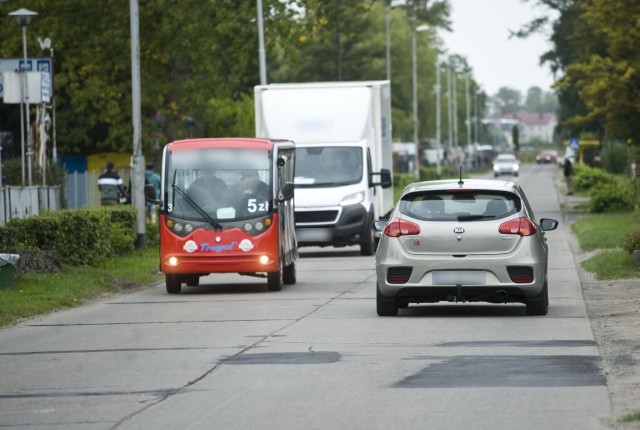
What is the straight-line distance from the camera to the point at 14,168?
39.5m

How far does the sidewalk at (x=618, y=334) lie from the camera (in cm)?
1112

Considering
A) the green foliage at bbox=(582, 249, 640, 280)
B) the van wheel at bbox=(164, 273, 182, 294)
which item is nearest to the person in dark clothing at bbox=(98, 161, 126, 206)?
the green foliage at bbox=(582, 249, 640, 280)

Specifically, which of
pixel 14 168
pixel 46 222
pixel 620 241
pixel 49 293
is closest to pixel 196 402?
pixel 49 293

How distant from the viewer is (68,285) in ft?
75.6

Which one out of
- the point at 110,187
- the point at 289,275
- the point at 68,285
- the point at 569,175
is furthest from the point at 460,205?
the point at 569,175

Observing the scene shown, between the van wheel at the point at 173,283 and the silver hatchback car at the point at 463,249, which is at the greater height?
the silver hatchback car at the point at 463,249

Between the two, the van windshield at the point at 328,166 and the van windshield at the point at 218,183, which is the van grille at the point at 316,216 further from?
the van windshield at the point at 218,183

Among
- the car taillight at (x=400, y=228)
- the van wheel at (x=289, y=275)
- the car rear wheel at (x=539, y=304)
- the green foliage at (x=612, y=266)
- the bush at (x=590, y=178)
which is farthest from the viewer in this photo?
the bush at (x=590, y=178)

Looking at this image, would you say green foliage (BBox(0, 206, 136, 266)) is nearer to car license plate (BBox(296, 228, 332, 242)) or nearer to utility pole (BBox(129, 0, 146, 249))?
utility pole (BBox(129, 0, 146, 249))

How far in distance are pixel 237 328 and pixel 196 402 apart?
19.8 ft

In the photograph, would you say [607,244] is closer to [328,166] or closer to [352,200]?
[352,200]

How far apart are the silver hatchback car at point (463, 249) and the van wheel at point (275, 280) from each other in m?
5.63

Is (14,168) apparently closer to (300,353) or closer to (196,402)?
(300,353)

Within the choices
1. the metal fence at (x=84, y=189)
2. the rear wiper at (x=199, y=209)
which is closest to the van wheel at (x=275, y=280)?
the rear wiper at (x=199, y=209)
